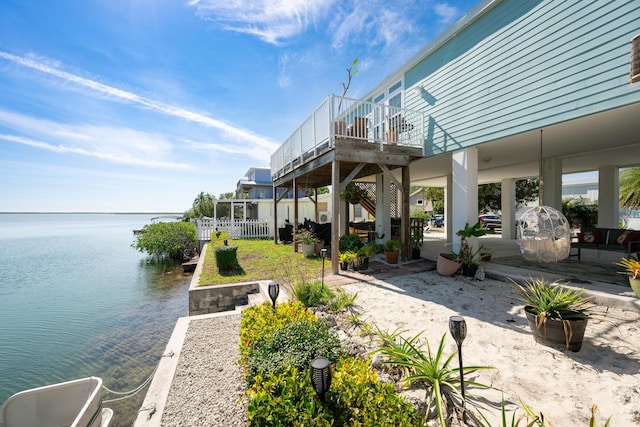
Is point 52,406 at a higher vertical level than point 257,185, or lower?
lower

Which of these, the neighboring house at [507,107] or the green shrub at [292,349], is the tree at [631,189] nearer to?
the neighboring house at [507,107]

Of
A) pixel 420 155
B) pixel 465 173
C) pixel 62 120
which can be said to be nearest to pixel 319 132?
pixel 420 155

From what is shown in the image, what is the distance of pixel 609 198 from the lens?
7969mm

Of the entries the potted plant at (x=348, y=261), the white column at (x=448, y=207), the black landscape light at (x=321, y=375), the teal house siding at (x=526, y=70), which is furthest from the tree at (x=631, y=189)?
the black landscape light at (x=321, y=375)

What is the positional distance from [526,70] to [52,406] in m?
8.25

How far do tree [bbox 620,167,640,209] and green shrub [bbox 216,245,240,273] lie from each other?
17389 mm

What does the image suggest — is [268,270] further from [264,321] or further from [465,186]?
[465,186]

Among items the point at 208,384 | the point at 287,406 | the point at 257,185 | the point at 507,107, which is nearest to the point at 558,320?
the point at 287,406

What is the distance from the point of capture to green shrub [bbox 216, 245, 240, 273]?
640 cm

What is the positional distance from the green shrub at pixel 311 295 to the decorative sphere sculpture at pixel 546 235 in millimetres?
3500

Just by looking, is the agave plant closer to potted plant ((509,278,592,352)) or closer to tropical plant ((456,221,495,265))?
potted plant ((509,278,592,352))

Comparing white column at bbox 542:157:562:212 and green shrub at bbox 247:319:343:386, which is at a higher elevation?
white column at bbox 542:157:562:212

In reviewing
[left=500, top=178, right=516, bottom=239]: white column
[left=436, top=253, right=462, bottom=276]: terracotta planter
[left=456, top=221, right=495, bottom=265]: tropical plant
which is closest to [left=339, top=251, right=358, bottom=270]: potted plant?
[left=436, top=253, right=462, bottom=276]: terracotta planter

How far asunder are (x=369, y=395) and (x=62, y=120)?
1546 cm
